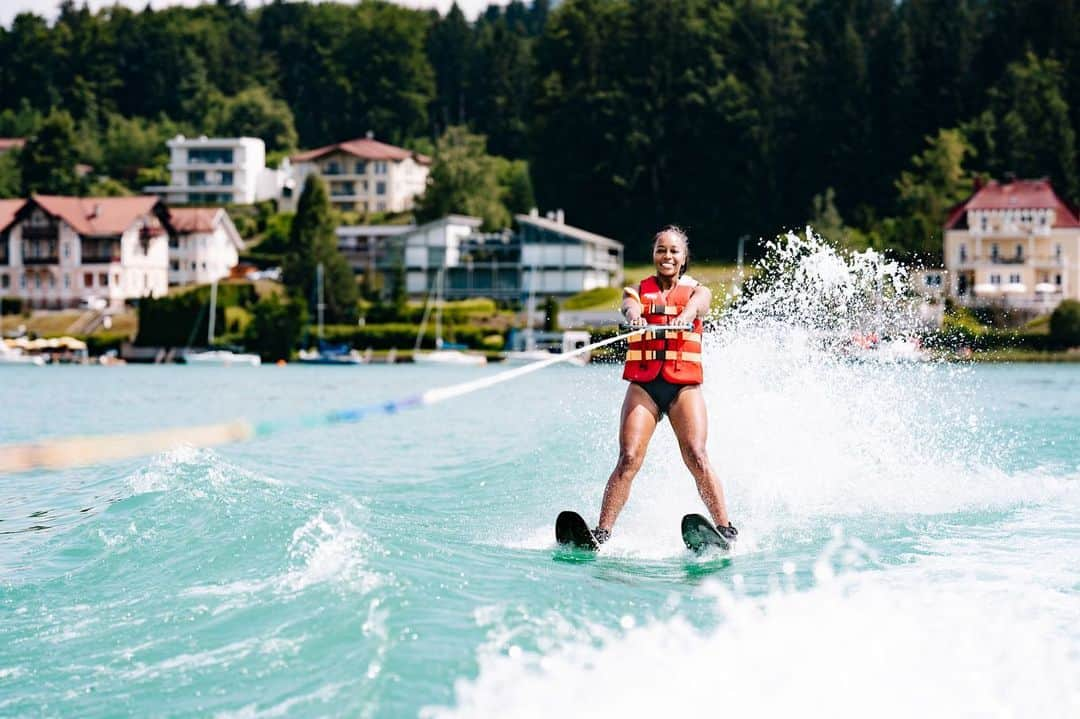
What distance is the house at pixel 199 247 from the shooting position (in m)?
95.9

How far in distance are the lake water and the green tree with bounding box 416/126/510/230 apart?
3298 inches

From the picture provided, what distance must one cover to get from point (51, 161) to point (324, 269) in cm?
4077

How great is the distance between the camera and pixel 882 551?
9.10 meters

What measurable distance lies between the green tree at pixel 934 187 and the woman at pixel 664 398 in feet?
228

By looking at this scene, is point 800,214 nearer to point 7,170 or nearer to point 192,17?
point 7,170

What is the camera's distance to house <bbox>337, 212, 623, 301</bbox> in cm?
8594

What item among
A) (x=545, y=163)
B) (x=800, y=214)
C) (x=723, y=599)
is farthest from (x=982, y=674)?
(x=545, y=163)

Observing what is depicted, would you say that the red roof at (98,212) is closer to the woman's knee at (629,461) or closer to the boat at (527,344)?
the boat at (527,344)

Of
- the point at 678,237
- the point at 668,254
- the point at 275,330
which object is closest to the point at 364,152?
the point at 275,330

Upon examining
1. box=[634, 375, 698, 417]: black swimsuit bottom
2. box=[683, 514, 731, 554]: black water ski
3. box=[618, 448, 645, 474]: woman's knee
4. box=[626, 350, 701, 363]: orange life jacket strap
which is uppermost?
box=[626, 350, 701, 363]: orange life jacket strap

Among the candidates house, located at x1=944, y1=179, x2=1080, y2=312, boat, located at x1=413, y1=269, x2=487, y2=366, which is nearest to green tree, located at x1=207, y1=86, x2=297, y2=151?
boat, located at x1=413, y1=269, x2=487, y2=366

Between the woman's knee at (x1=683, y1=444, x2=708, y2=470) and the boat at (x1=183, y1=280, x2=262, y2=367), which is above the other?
the woman's knee at (x1=683, y1=444, x2=708, y2=470)

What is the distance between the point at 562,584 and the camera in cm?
764

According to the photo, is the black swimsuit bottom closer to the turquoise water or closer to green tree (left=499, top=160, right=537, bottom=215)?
the turquoise water
